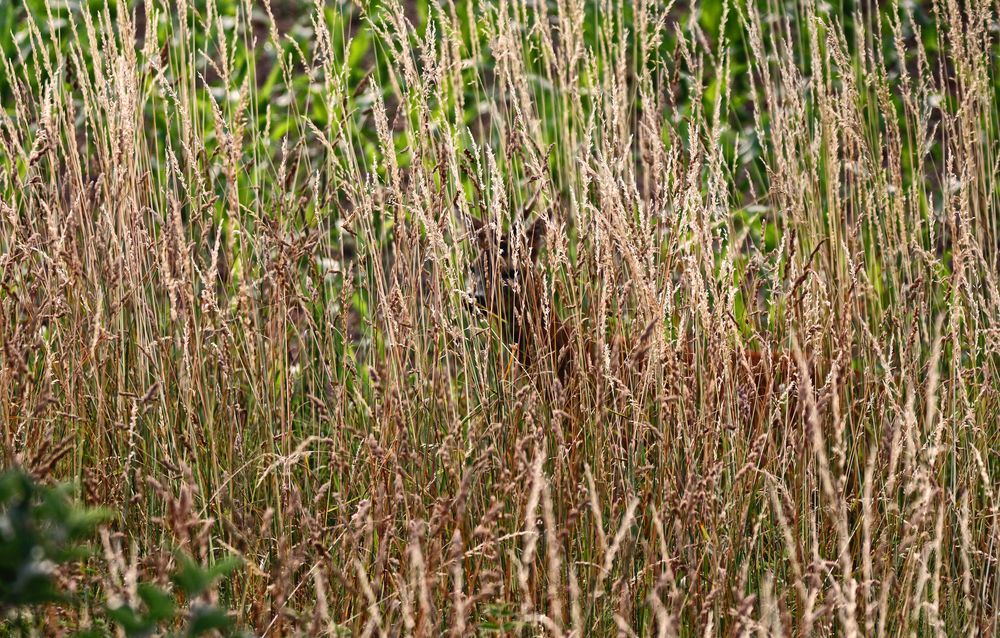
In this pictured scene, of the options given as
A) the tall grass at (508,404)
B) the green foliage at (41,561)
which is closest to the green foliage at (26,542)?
the green foliage at (41,561)

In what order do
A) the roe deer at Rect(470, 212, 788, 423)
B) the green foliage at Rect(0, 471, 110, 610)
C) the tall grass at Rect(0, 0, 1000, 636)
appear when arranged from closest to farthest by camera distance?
1. the green foliage at Rect(0, 471, 110, 610)
2. the tall grass at Rect(0, 0, 1000, 636)
3. the roe deer at Rect(470, 212, 788, 423)

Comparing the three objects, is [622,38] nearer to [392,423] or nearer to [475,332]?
[475,332]

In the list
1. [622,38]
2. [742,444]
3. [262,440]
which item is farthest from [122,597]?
[622,38]

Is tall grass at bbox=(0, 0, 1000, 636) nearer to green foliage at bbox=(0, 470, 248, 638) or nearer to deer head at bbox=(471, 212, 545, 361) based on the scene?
deer head at bbox=(471, 212, 545, 361)

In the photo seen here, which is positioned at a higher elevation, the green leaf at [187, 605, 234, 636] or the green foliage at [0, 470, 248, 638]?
the green foliage at [0, 470, 248, 638]

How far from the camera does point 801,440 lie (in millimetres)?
1826

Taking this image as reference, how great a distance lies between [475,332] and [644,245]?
1.10ft

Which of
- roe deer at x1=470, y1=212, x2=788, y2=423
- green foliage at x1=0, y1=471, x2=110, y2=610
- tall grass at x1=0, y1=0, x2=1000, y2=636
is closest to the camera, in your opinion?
green foliage at x1=0, y1=471, x2=110, y2=610

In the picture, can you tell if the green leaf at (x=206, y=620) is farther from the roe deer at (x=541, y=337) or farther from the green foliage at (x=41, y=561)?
the roe deer at (x=541, y=337)

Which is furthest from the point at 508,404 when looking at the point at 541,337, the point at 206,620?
the point at 206,620

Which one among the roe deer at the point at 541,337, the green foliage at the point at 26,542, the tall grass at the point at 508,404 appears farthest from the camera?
the roe deer at the point at 541,337

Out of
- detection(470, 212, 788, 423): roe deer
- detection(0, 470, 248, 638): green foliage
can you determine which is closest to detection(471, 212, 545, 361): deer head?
detection(470, 212, 788, 423): roe deer

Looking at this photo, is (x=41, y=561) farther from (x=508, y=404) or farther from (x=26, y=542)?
(x=508, y=404)

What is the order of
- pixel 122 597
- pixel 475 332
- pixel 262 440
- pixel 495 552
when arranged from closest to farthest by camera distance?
1. pixel 122 597
2. pixel 495 552
3. pixel 475 332
4. pixel 262 440
